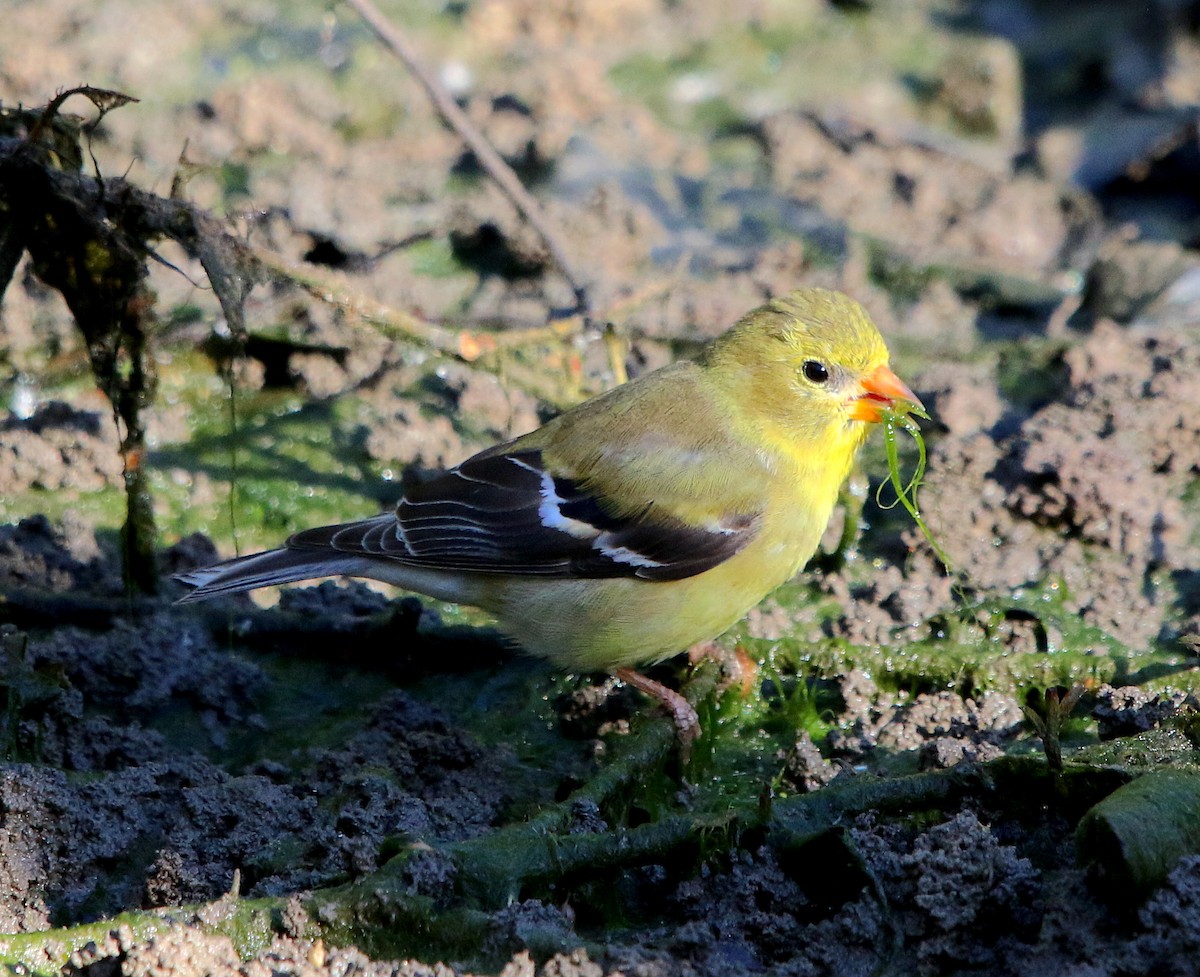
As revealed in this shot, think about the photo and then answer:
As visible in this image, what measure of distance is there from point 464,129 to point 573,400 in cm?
116

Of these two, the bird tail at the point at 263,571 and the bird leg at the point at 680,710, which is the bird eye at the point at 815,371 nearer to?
the bird leg at the point at 680,710

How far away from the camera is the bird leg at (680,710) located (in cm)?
401

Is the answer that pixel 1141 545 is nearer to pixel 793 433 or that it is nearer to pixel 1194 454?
pixel 1194 454

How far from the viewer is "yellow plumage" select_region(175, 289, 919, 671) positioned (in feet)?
14.2

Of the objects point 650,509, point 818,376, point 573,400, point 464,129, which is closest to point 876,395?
point 818,376

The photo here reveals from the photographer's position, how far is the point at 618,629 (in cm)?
432

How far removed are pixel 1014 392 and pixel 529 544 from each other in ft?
8.81

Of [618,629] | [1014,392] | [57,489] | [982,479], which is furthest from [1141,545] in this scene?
[57,489]

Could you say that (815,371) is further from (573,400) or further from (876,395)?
(573,400)

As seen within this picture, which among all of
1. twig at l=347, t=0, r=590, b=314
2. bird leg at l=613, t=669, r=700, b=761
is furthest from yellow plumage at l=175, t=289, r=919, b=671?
twig at l=347, t=0, r=590, b=314

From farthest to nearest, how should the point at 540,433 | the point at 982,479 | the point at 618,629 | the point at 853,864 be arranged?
the point at 982,479
the point at 540,433
the point at 618,629
the point at 853,864

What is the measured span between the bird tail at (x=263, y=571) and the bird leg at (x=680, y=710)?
41.5 inches

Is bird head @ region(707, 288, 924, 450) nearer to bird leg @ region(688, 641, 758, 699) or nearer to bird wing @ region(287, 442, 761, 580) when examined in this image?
bird wing @ region(287, 442, 761, 580)

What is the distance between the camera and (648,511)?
4410 mm
